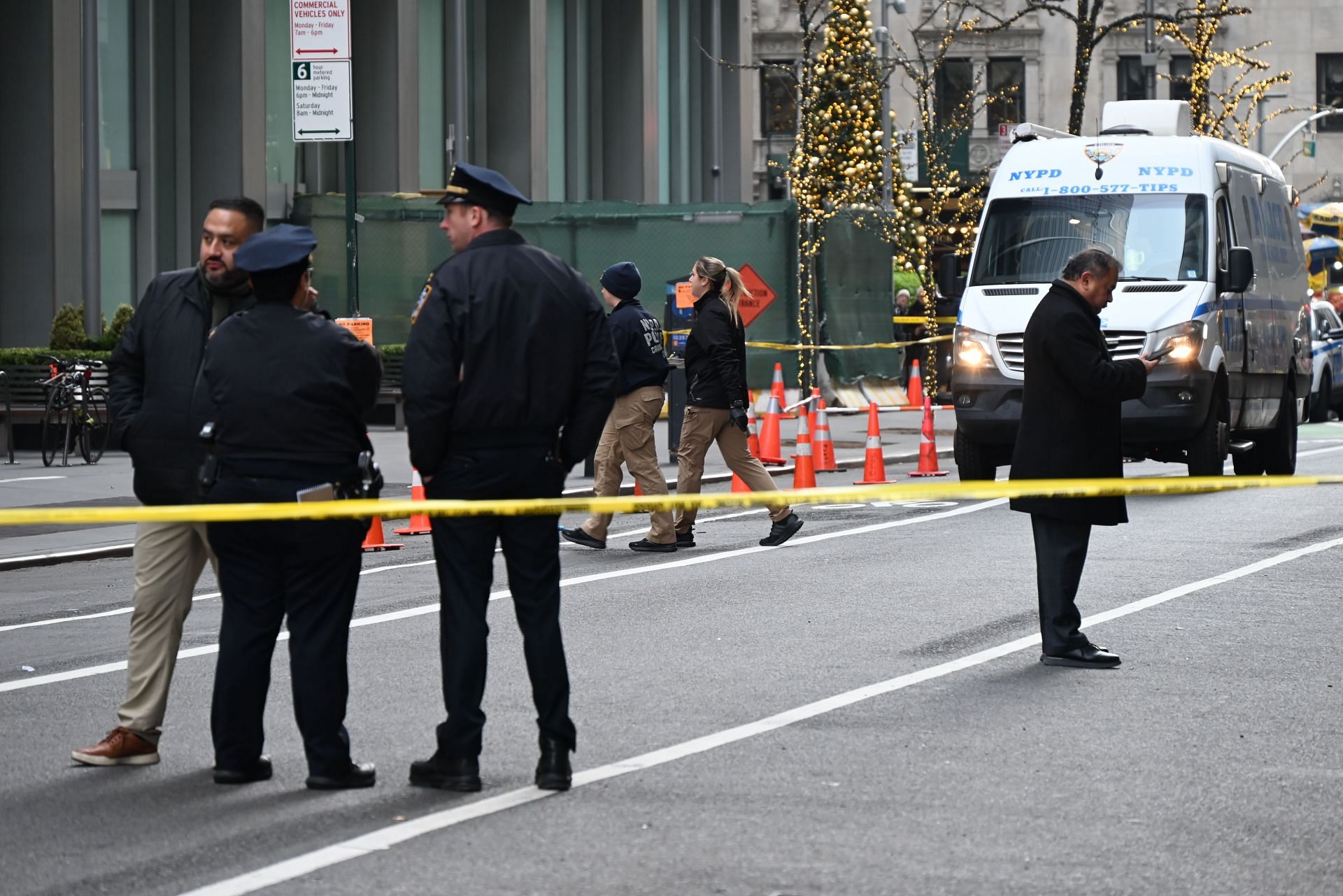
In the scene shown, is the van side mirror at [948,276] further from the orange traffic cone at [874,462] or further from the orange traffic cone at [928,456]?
the orange traffic cone at [928,456]

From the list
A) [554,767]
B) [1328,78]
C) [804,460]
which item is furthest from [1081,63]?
[1328,78]

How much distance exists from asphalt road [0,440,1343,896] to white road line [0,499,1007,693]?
0.15 ft

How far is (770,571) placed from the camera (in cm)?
1337

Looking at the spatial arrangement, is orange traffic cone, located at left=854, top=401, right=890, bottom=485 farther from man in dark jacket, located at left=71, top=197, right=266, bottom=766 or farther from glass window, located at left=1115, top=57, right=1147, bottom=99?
glass window, located at left=1115, top=57, right=1147, bottom=99

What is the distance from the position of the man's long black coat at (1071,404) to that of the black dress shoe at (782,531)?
5018 mm

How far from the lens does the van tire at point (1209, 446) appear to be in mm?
18391

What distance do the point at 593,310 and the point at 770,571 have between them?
6198mm

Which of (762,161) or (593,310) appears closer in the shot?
(593,310)

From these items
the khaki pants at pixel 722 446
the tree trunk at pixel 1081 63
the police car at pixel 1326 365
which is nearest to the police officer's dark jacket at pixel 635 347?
the khaki pants at pixel 722 446

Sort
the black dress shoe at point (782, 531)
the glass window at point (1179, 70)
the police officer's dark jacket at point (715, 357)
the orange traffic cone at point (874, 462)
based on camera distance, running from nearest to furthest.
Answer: the police officer's dark jacket at point (715, 357), the black dress shoe at point (782, 531), the orange traffic cone at point (874, 462), the glass window at point (1179, 70)

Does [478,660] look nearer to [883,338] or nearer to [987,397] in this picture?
[987,397]

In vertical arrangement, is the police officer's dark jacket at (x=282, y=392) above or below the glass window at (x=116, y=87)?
below

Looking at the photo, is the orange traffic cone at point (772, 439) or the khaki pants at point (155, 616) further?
the orange traffic cone at point (772, 439)

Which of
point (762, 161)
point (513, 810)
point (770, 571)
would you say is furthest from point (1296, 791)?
point (762, 161)
